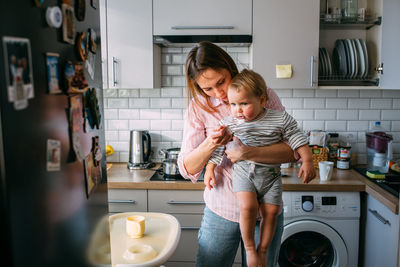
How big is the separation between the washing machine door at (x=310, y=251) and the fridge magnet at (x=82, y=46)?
78.1 inches

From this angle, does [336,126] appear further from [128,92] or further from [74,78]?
[74,78]

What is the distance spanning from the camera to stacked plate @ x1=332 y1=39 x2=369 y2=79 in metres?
2.65

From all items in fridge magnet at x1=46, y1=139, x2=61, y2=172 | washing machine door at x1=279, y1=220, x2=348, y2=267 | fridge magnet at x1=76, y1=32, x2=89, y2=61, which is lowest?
washing machine door at x1=279, y1=220, x2=348, y2=267

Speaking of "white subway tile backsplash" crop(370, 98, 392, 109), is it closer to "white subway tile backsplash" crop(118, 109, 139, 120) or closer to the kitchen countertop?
the kitchen countertop

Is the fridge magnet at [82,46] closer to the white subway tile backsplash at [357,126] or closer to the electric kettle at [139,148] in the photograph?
the electric kettle at [139,148]

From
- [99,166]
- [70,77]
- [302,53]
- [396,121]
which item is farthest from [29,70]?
[396,121]

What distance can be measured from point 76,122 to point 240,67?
7.63 ft

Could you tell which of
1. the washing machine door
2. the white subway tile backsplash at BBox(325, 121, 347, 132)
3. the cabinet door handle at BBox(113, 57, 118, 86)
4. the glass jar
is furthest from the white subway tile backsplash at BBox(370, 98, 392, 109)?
the cabinet door handle at BBox(113, 57, 118, 86)

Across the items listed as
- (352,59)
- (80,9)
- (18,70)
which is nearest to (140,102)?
(352,59)

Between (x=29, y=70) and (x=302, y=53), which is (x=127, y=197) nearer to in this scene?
(x=302, y=53)

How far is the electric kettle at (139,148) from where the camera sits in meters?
2.84

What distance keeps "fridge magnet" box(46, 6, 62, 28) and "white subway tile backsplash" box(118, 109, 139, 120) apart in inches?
94.1

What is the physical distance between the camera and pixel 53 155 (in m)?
0.61

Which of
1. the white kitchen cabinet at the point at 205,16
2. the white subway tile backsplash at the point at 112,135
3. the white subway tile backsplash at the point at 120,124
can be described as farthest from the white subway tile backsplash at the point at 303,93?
the white subway tile backsplash at the point at 112,135
